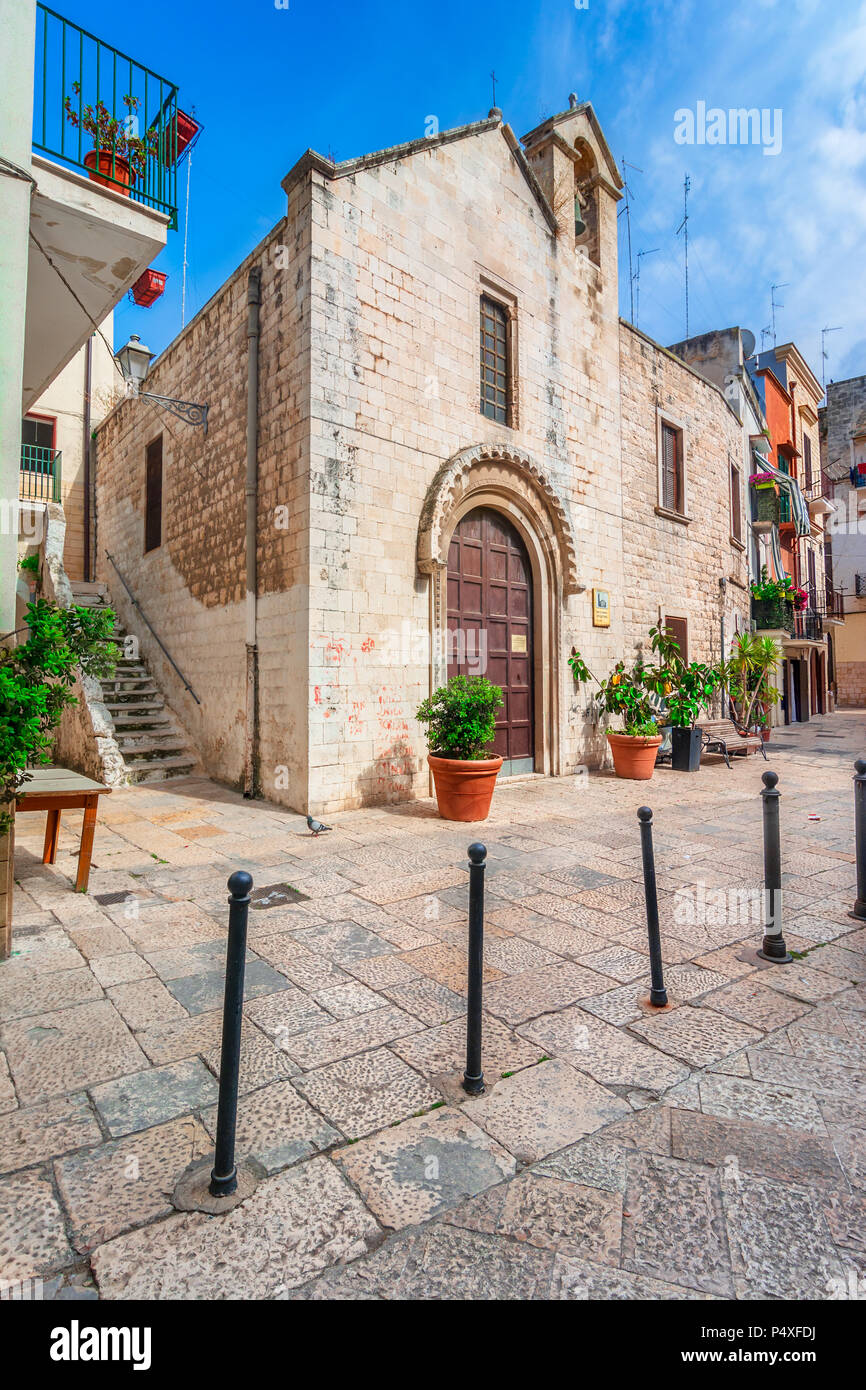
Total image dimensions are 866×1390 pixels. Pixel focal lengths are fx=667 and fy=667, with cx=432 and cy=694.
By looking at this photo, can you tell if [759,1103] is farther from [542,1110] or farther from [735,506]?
[735,506]

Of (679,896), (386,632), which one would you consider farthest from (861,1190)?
(386,632)

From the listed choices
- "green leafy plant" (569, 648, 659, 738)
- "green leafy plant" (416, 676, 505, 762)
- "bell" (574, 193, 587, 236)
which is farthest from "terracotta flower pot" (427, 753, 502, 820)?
"bell" (574, 193, 587, 236)

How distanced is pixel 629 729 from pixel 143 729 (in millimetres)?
7040

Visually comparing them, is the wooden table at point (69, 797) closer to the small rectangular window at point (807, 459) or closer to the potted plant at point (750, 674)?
the potted plant at point (750, 674)

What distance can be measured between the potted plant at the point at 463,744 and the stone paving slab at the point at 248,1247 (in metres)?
4.68

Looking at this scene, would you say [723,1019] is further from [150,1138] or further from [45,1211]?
[45,1211]

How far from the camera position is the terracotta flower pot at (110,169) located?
5.23 meters

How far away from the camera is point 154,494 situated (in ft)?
37.2

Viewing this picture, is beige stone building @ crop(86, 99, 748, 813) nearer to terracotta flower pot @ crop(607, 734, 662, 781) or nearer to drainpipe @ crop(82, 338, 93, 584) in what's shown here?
terracotta flower pot @ crop(607, 734, 662, 781)

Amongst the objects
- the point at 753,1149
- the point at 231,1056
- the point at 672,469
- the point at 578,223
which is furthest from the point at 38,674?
the point at 672,469

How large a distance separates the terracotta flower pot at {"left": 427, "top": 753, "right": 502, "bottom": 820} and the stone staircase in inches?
162

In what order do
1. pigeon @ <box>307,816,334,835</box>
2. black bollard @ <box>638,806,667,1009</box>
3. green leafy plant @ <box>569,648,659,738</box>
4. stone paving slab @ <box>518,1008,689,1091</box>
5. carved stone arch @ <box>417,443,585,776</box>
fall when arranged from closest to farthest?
stone paving slab @ <box>518,1008,689,1091</box>
black bollard @ <box>638,806,667,1009</box>
pigeon @ <box>307,816,334,835</box>
carved stone arch @ <box>417,443,585,776</box>
green leafy plant @ <box>569,648,659,738</box>

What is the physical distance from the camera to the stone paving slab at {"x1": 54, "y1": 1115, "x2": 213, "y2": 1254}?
5.79 feet

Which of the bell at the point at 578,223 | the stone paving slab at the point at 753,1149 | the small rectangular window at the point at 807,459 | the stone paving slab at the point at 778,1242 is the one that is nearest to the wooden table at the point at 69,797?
the stone paving slab at the point at 753,1149
